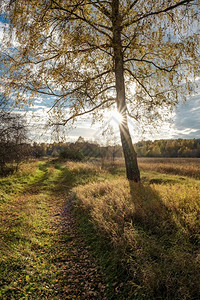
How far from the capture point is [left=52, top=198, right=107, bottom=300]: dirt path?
9.41ft

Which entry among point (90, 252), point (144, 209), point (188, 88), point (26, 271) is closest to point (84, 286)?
point (90, 252)

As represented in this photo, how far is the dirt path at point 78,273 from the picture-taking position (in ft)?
9.41

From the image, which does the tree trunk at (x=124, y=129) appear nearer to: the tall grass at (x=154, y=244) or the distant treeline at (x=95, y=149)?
the distant treeline at (x=95, y=149)

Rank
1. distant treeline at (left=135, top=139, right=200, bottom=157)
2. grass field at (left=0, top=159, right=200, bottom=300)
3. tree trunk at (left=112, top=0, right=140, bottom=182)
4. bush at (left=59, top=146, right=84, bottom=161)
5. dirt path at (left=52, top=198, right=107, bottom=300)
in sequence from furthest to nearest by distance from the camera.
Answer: distant treeline at (left=135, top=139, right=200, bottom=157)
bush at (left=59, top=146, right=84, bottom=161)
tree trunk at (left=112, top=0, right=140, bottom=182)
dirt path at (left=52, top=198, right=107, bottom=300)
grass field at (left=0, top=159, right=200, bottom=300)

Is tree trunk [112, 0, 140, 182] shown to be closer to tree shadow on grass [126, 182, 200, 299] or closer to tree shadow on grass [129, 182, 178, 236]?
tree shadow on grass [129, 182, 178, 236]

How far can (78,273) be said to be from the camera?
336cm

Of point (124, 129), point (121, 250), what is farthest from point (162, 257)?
point (124, 129)

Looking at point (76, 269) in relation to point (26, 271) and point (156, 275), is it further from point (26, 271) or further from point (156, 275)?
point (156, 275)

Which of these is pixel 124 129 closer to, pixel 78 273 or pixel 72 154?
pixel 78 273

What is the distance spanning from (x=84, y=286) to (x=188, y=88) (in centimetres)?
753

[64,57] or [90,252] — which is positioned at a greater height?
[64,57]

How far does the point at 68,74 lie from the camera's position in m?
6.79

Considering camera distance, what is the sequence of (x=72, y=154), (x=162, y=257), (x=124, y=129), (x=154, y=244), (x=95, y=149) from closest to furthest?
1. (x=162, y=257)
2. (x=154, y=244)
3. (x=124, y=129)
4. (x=72, y=154)
5. (x=95, y=149)

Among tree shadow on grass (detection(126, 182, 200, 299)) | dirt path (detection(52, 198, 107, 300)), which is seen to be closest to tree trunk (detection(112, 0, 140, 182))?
tree shadow on grass (detection(126, 182, 200, 299))
